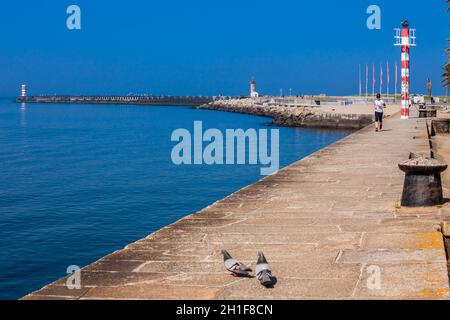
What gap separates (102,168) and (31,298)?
22756 millimetres

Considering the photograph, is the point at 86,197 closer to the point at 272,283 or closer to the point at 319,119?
the point at 272,283

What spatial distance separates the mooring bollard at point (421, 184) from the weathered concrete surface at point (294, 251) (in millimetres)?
129

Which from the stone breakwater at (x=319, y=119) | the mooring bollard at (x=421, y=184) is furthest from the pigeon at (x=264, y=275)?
the stone breakwater at (x=319, y=119)

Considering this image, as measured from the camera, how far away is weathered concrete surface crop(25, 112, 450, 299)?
4.20m

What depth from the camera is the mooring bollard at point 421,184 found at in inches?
264

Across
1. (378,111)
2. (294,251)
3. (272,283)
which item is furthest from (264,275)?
(378,111)

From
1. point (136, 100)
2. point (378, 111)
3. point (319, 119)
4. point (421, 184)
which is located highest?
point (136, 100)

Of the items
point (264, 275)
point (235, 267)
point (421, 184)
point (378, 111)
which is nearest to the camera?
point (264, 275)

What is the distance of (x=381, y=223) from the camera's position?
6.21 metres

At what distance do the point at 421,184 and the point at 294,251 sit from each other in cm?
217

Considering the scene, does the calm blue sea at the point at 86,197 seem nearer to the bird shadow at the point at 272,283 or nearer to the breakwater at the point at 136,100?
the bird shadow at the point at 272,283

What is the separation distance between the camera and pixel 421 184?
22.2 feet

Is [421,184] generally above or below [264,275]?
above
